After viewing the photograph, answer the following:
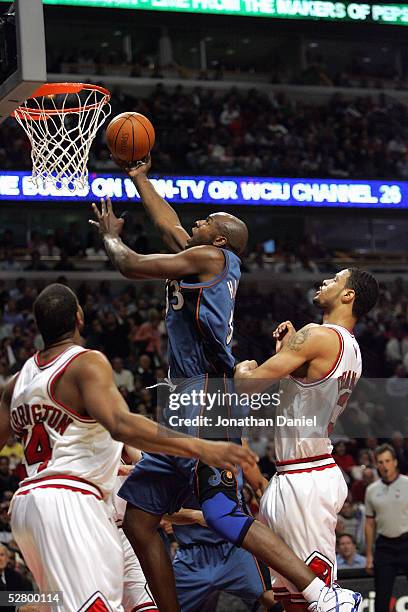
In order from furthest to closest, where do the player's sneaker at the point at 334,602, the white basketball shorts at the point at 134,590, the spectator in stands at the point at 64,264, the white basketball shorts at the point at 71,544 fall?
the spectator in stands at the point at 64,264 < the white basketball shorts at the point at 134,590 < the player's sneaker at the point at 334,602 < the white basketball shorts at the point at 71,544

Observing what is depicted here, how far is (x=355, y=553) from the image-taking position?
10.6m

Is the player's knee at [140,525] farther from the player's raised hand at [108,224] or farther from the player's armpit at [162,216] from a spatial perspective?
the player's armpit at [162,216]

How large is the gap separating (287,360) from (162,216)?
1.16 meters

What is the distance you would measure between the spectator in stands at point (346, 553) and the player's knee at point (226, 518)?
5773mm

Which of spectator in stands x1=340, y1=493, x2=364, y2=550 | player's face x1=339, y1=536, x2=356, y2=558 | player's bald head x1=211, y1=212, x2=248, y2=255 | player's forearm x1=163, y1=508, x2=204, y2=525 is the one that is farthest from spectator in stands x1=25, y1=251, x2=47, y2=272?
player's bald head x1=211, y1=212, x2=248, y2=255

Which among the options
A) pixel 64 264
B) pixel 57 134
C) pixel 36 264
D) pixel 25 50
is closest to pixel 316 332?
pixel 25 50

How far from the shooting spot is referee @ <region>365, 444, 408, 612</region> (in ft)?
28.0

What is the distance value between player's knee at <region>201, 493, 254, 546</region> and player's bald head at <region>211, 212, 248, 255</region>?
1.33m

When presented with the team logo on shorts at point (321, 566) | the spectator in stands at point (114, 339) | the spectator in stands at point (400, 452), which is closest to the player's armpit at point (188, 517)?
the team logo on shorts at point (321, 566)

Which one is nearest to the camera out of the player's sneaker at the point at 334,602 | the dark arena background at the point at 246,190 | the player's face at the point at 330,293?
the player's sneaker at the point at 334,602

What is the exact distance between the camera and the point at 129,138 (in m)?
5.53

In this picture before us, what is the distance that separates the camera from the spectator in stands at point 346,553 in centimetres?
1017

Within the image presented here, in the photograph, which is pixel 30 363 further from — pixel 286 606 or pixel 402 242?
pixel 402 242

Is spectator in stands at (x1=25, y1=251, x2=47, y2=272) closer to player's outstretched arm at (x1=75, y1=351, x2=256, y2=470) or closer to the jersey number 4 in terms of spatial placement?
the jersey number 4
